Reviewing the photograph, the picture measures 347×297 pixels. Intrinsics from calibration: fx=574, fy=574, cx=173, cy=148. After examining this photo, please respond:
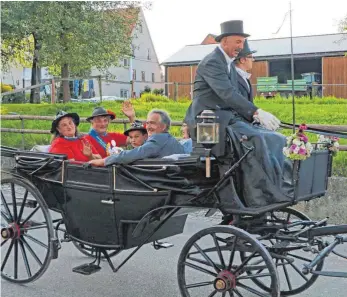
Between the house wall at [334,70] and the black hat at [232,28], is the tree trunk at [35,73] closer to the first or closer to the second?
the house wall at [334,70]

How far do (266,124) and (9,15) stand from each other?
14472mm

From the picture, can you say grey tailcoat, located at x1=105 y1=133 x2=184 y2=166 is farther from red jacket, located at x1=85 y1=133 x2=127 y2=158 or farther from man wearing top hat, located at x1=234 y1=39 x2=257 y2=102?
red jacket, located at x1=85 y1=133 x2=127 y2=158

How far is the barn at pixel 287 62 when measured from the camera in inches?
950

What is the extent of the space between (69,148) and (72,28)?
1290cm

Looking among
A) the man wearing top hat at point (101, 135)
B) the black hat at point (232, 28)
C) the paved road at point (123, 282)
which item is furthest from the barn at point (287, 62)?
the black hat at point (232, 28)

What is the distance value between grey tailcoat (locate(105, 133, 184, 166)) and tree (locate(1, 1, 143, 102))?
524 inches

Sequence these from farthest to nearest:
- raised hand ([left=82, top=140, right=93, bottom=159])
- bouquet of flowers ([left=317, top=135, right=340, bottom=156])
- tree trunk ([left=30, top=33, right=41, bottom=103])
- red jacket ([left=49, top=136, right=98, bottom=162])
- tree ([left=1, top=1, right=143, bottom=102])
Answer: tree trunk ([left=30, top=33, right=41, bottom=103]), tree ([left=1, top=1, right=143, bottom=102]), raised hand ([left=82, top=140, right=93, bottom=159]), red jacket ([left=49, top=136, right=98, bottom=162]), bouquet of flowers ([left=317, top=135, right=340, bottom=156])

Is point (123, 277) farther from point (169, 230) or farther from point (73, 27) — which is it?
point (73, 27)

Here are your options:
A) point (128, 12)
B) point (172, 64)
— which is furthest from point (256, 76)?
point (128, 12)

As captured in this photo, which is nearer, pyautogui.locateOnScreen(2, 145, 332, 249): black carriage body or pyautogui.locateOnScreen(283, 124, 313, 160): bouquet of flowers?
pyautogui.locateOnScreen(283, 124, 313, 160): bouquet of flowers

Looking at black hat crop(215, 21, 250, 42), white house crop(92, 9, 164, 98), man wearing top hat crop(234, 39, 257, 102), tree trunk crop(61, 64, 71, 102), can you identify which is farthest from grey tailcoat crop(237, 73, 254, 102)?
white house crop(92, 9, 164, 98)

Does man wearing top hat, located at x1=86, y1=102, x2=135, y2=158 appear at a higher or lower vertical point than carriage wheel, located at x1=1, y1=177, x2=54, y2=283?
higher

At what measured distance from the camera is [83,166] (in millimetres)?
4559

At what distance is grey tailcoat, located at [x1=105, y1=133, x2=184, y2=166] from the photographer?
437cm
